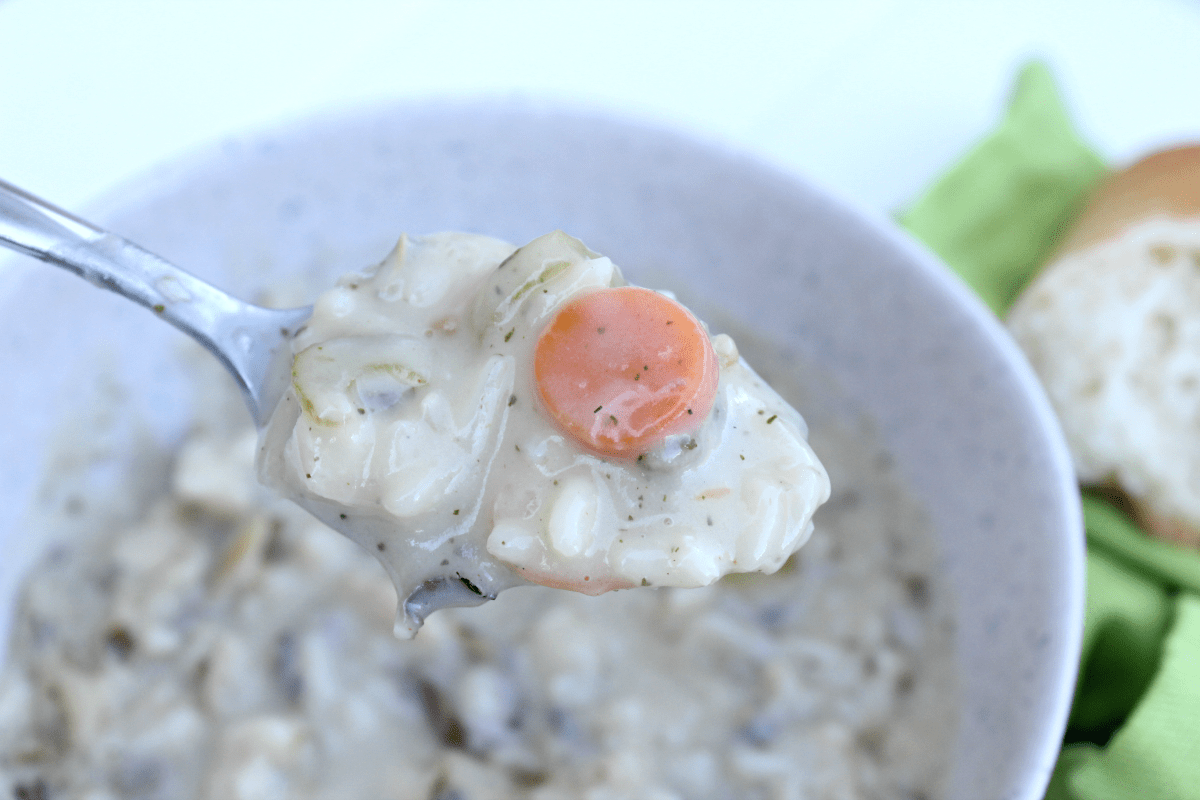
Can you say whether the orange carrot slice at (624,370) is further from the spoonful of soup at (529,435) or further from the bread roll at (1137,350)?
the bread roll at (1137,350)

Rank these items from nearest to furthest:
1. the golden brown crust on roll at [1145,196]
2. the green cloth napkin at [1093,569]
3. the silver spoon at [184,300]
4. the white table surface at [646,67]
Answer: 1. the silver spoon at [184,300]
2. the green cloth napkin at [1093,569]
3. the golden brown crust on roll at [1145,196]
4. the white table surface at [646,67]

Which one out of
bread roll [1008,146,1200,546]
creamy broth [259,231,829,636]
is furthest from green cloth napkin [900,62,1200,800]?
creamy broth [259,231,829,636]

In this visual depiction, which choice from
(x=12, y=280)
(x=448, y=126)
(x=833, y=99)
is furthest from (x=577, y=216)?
(x=12, y=280)

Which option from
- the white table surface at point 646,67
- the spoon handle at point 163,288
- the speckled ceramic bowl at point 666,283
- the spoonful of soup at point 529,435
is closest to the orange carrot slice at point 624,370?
the spoonful of soup at point 529,435

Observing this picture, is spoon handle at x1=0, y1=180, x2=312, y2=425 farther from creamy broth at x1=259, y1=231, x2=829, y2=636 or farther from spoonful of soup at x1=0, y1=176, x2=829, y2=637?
creamy broth at x1=259, y1=231, x2=829, y2=636

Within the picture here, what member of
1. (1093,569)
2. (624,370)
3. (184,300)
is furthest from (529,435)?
(1093,569)
